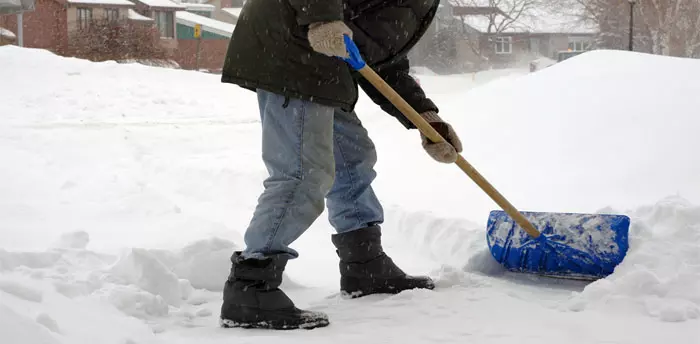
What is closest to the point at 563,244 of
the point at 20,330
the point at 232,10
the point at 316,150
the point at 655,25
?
the point at 316,150

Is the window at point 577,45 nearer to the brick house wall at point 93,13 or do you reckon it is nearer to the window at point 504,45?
the window at point 504,45

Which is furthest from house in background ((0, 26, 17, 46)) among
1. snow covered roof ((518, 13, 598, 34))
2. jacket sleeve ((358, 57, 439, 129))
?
snow covered roof ((518, 13, 598, 34))

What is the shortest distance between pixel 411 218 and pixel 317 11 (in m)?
2.22

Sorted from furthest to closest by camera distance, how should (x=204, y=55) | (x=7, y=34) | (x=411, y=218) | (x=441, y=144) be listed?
1. (x=204, y=55)
2. (x=7, y=34)
3. (x=411, y=218)
4. (x=441, y=144)

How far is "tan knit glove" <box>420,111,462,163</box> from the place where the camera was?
3.00m

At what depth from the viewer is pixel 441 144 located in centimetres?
300

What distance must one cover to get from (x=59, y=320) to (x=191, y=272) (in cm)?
100

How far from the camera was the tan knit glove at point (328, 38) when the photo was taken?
2459 mm

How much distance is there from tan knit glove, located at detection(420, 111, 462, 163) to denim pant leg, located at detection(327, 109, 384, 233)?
21cm

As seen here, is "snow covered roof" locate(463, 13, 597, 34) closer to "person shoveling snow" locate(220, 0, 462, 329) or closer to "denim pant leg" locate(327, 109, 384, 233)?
"denim pant leg" locate(327, 109, 384, 233)

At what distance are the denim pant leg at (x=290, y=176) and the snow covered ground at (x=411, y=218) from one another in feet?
0.99

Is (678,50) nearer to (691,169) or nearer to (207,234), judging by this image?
(691,169)

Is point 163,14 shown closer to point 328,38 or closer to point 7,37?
point 7,37

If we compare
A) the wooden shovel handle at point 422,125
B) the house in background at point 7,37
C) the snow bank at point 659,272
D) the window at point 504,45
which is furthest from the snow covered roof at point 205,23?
the snow bank at point 659,272
